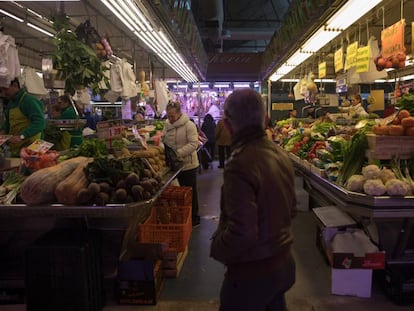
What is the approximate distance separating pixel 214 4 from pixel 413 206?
23.4 ft

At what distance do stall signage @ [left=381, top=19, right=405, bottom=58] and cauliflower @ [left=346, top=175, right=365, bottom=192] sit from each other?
2.02 m

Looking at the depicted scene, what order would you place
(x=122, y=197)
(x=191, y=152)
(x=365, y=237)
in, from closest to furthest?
(x=122, y=197) < (x=365, y=237) < (x=191, y=152)

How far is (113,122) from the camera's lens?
14.8 ft

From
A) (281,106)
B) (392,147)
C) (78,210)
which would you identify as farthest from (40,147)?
(281,106)

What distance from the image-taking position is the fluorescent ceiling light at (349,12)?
403cm

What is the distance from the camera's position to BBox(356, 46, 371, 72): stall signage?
4.98 m

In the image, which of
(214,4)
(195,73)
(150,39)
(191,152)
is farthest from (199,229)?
(195,73)

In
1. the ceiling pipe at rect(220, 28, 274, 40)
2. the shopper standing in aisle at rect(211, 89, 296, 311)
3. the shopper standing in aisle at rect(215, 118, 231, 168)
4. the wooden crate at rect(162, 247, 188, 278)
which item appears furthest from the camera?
the ceiling pipe at rect(220, 28, 274, 40)

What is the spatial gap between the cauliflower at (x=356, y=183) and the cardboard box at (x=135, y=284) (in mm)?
1648

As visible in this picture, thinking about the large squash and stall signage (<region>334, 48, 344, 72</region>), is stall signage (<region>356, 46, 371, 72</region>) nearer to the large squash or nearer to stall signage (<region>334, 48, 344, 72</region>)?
stall signage (<region>334, 48, 344, 72</region>)

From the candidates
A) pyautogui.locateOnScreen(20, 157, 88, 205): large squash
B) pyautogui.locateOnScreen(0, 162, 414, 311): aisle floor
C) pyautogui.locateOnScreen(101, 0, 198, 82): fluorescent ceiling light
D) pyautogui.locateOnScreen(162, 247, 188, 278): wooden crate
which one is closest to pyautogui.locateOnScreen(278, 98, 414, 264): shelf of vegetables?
pyautogui.locateOnScreen(0, 162, 414, 311): aisle floor

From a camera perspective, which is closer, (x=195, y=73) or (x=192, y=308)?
(x=192, y=308)

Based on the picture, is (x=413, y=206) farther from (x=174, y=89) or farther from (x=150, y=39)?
(x=174, y=89)

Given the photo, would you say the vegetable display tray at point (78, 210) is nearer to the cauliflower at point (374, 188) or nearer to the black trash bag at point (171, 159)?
the cauliflower at point (374, 188)
